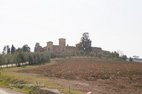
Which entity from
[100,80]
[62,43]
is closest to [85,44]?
[62,43]

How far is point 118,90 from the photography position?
30.3 metres

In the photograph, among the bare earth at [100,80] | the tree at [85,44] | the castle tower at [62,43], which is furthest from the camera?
the castle tower at [62,43]

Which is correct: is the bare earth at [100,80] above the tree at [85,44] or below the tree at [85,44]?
below

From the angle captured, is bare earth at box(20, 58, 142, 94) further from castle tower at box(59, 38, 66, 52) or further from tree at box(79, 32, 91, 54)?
castle tower at box(59, 38, 66, 52)

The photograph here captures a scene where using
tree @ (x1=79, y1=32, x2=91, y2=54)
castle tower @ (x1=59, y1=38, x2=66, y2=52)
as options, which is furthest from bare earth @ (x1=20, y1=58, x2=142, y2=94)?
castle tower @ (x1=59, y1=38, x2=66, y2=52)

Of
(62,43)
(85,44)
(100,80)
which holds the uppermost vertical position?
(62,43)

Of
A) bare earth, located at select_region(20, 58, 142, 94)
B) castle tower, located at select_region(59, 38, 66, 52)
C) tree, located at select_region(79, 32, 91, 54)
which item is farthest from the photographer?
castle tower, located at select_region(59, 38, 66, 52)

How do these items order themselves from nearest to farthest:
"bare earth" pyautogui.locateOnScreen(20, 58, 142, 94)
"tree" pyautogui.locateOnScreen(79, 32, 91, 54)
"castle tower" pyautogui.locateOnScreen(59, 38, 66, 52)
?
"bare earth" pyautogui.locateOnScreen(20, 58, 142, 94), "tree" pyautogui.locateOnScreen(79, 32, 91, 54), "castle tower" pyautogui.locateOnScreen(59, 38, 66, 52)

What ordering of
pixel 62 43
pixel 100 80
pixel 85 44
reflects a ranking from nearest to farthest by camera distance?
pixel 100 80 → pixel 85 44 → pixel 62 43

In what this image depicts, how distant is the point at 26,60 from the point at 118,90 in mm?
57264

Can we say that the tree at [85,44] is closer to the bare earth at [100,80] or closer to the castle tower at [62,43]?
the castle tower at [62,43]

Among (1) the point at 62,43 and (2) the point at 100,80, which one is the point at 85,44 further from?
(2) the point at 100,80

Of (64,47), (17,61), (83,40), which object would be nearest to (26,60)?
(17,61)

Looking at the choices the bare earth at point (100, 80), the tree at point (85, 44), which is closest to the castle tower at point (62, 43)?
the tree at point (85, 44)
